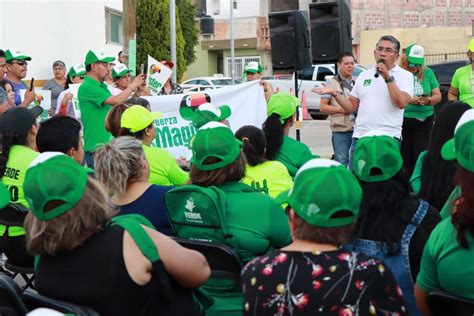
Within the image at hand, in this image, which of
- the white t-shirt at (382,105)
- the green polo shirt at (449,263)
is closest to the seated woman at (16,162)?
the green polo shirt at (449,263)

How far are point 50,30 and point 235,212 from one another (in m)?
10.3

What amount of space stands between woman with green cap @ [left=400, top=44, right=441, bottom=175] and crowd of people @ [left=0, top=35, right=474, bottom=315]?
365 cm

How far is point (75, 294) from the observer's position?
286 centimetres

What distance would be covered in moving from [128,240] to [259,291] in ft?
1.87

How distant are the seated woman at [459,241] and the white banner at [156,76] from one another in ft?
25.2

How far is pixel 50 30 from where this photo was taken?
43.1 feet

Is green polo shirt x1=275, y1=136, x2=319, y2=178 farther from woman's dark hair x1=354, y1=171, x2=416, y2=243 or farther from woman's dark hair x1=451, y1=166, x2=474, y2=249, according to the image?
woman's dark hair x1=451, y1=166, x2=474, y2=249

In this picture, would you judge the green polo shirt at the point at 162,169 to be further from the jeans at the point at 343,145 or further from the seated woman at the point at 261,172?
the jeans at the point at 343,145

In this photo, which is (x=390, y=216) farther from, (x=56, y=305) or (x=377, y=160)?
(x=56, y=305)

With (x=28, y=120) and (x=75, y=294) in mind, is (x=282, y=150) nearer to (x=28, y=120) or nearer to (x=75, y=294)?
(x=28, y=120)

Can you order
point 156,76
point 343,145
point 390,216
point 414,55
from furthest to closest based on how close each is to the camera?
1. point 156,76
2. point 343,145
3. point 414,55
4. point 390,216

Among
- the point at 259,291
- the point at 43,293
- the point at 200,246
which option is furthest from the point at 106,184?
the point at 259,291

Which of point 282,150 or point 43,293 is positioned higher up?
point 282,150

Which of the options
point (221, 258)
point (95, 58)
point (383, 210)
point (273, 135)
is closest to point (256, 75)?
point (95, 58)
